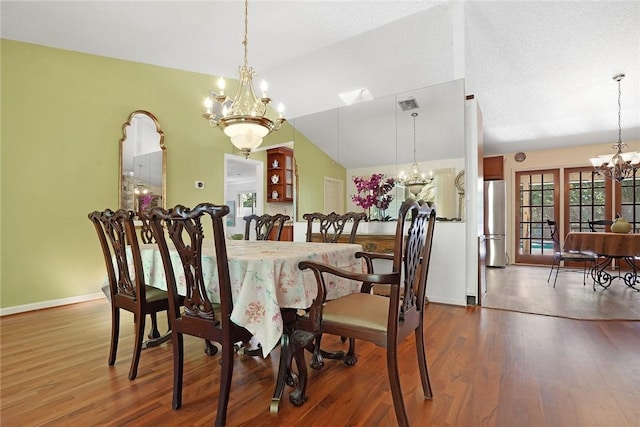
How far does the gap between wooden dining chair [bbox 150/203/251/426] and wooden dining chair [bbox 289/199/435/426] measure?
0.35 meters

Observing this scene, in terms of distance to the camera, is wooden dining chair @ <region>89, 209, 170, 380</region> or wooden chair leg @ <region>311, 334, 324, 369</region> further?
wooden chair leg @ <region>311, 334, 324, 369</region>

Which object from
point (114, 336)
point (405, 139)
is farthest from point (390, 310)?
point (405, 139)

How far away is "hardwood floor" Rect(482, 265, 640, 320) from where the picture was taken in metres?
3.20

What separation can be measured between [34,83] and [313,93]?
11.2ft

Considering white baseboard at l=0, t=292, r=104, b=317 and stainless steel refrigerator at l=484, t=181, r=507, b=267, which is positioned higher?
stainless steel refrigerator at l=484, t=181, r=507, b=267

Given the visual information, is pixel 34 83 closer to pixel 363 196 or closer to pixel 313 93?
pixel 313 93

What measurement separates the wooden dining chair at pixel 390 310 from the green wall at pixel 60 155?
2.84m

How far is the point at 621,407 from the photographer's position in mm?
1579

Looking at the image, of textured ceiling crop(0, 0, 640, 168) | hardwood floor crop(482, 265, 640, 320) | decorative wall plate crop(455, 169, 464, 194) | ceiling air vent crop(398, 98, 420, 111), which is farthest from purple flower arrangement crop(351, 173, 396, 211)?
hardwood floor crop(482, 265, 640, 320)

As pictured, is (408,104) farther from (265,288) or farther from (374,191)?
(265,288)

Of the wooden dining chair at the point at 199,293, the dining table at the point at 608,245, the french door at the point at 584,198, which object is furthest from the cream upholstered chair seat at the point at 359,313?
the french door at the point at 584,198

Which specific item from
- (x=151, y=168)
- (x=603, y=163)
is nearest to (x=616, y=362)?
(x=603, y=163)

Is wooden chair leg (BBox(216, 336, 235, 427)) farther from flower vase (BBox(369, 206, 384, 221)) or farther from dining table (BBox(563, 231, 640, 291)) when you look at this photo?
dining table (BBox(563, 231, 640, 291))

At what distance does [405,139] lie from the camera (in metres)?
3.86
